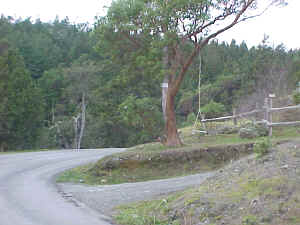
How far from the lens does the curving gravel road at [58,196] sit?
9.66m

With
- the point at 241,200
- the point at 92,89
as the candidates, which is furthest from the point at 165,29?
the point at 92,89

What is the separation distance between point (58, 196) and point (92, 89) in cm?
4207

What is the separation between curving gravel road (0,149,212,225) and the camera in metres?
9.66

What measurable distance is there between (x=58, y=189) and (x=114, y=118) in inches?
1583

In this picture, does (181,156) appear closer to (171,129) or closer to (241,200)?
(171,129)

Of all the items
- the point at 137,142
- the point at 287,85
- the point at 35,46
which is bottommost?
the point at 137,142

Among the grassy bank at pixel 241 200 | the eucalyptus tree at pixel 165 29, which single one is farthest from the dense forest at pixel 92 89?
the grassy bank at pixel 241 200

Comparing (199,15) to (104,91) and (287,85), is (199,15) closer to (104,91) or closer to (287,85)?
(287,85)

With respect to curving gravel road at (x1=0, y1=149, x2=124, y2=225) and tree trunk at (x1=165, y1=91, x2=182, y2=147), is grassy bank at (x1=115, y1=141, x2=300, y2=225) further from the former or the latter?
tree trunk at (x1=165, y1=91, x2=182, y2=147)

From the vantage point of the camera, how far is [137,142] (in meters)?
54.7

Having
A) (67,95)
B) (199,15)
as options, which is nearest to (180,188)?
(199,15)

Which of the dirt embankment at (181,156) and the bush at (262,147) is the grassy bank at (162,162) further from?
the bush at (262,147)

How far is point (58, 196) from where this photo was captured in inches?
508

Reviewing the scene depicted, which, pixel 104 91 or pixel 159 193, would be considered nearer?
pixel 159 193
